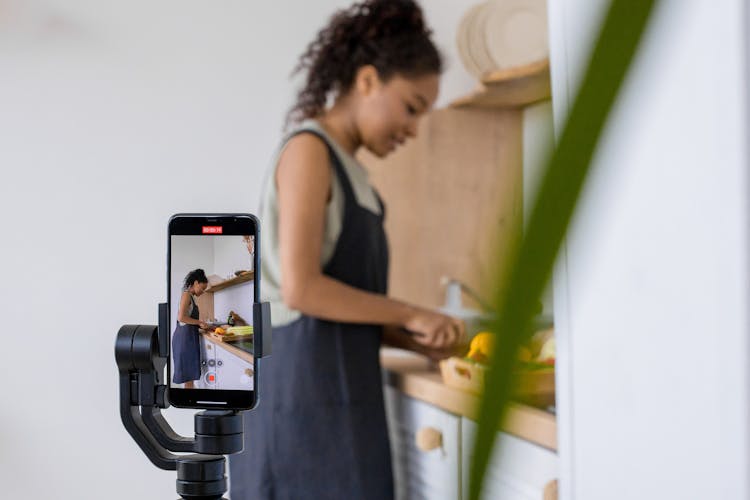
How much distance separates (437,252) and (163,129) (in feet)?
2.48

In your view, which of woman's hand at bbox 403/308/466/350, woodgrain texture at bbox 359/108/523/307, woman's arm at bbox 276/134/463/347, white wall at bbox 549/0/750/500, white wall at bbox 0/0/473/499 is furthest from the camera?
woodgrain texture at bbox 359/108/523/307

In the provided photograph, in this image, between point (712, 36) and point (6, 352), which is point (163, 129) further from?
point (712, 36)

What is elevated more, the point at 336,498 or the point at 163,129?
the point at 163,129

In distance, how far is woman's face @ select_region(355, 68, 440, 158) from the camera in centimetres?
176

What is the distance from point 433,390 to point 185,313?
1079 mm

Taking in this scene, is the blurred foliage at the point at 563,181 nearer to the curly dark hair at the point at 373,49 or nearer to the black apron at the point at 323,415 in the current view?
the black apron at the point at 323,415

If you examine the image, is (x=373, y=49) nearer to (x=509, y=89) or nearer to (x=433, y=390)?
(x=509, y=89)

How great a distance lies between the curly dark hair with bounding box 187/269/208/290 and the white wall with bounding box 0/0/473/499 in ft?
4.86

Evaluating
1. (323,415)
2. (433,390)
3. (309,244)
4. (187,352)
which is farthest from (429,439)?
(187,352)

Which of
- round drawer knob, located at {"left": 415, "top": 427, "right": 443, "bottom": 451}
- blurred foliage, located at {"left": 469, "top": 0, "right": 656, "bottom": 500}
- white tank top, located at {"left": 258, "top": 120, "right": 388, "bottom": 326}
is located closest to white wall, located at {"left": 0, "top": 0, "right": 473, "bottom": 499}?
white tank top, located at {"left": 258, "top": 120, "right": 388, "bottom": 326}

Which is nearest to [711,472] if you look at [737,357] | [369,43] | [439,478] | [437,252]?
[737,357]

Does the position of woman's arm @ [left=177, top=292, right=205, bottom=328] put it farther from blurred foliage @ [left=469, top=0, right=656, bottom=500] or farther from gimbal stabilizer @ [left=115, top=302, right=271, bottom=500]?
blurred foliage @ [left=469, top=0, right=656, bottom=500]

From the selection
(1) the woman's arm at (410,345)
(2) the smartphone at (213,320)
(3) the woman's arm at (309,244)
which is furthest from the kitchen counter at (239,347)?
(1) the woman's arm at (410,345)

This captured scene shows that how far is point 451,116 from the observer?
7.39 ft
